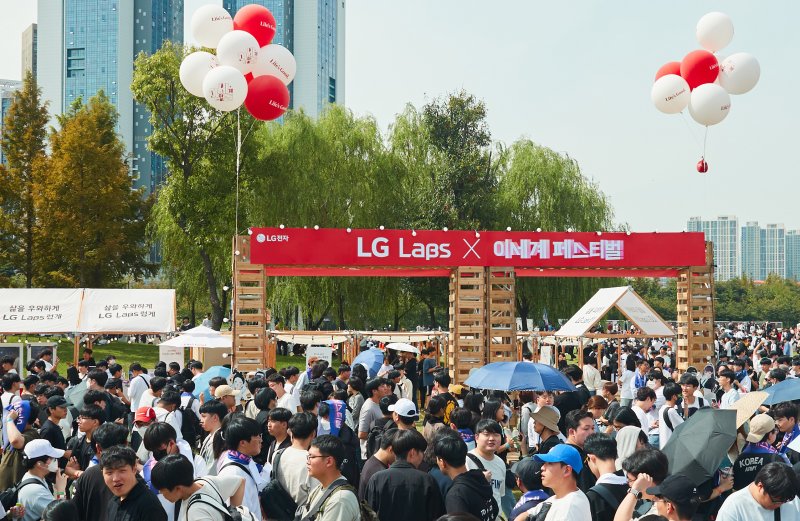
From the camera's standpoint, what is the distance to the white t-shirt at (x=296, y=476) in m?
6.04

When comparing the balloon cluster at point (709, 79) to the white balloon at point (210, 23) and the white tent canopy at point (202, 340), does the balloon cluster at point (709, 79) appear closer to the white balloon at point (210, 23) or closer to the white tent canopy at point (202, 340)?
the white balloon at point (210, 23)

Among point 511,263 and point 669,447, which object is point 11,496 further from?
point 511,263

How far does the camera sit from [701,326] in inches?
743

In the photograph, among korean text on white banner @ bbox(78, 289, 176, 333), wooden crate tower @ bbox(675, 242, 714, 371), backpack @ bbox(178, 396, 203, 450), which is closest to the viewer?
backpack @ bbox(178, 396, 203, 450)

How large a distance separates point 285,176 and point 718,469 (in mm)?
30256

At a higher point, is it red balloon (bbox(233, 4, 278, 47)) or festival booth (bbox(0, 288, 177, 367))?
red balloon (bbox(233, 4, 278, 47))

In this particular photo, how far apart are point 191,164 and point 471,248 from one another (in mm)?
20548

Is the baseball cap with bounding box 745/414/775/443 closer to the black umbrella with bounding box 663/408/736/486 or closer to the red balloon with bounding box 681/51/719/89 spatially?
the black umbrella with bounding box 663/408/736/486

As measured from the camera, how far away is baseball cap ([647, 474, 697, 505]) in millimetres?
4527

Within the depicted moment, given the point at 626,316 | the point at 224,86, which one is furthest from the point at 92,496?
the point at 626,316

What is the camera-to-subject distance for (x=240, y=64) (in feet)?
47.9

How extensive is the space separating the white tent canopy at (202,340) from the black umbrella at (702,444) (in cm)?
1369

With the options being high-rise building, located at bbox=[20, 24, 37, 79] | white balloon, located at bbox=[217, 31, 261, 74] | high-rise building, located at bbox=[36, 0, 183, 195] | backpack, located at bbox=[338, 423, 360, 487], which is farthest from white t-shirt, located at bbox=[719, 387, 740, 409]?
high-rise building, located at bbox=[20, 24, 37, 79]

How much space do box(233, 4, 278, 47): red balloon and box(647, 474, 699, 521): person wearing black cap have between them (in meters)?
12.2
